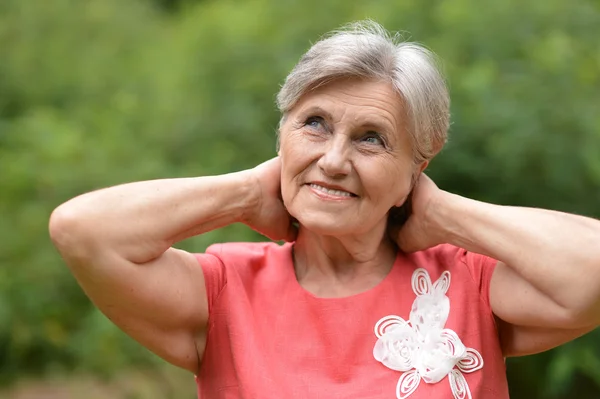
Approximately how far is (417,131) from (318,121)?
261 mm

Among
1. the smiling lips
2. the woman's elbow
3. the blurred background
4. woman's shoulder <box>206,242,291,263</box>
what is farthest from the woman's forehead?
the blurred background

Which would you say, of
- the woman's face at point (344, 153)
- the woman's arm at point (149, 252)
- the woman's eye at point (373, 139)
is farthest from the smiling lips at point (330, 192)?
the woman's arm at point (149, 252)

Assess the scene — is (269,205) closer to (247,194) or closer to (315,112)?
(247,194)

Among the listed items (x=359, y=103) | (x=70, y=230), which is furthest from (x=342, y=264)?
(x=70, y=230)

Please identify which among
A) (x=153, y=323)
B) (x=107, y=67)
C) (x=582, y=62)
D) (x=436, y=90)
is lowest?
(x=107, y=67)

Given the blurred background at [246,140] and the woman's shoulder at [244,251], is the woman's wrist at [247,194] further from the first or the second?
the blurred background at [246,140]

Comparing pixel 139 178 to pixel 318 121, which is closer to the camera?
pixel 318 121

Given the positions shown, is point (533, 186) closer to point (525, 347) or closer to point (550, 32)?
point (550, 32)

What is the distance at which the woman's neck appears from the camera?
271 cm

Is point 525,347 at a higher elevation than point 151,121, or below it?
higher

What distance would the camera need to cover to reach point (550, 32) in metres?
5.06

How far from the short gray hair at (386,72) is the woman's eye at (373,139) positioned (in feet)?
0.28

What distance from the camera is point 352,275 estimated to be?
108 inches

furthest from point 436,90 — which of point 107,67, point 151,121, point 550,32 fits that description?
point 107,67
